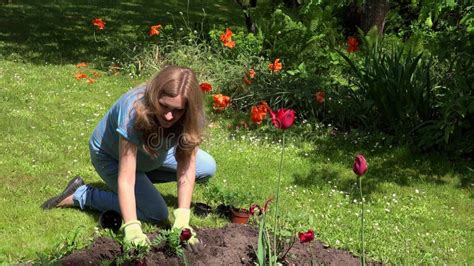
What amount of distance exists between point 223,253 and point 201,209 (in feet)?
2.76

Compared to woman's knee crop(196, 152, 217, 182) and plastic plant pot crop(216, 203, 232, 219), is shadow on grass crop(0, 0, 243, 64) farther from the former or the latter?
plastic plant pot crop(216, 203, 232, 219)

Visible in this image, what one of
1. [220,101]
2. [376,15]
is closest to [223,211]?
[220,101]

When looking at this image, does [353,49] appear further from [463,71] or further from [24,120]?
[24,120]

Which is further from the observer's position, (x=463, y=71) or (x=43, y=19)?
(x=43, y=19)

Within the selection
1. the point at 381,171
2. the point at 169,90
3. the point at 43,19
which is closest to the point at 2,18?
the point at 43,19

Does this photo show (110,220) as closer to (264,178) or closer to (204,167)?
(204,167)

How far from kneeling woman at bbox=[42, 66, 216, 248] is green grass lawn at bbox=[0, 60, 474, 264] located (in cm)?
27

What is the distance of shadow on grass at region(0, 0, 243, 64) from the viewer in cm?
916

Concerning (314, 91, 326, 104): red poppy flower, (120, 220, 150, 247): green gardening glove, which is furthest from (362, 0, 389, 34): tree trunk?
(120, 220, 150, 247): green gardening glove

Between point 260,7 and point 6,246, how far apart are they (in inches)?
248

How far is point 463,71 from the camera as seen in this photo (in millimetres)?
5562

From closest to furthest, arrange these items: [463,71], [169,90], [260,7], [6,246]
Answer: [169,90] < [6,246] < [463,71] < [260,7]

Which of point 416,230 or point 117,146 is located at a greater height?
point 117,146

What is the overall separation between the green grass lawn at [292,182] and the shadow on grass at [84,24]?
2530 mm
